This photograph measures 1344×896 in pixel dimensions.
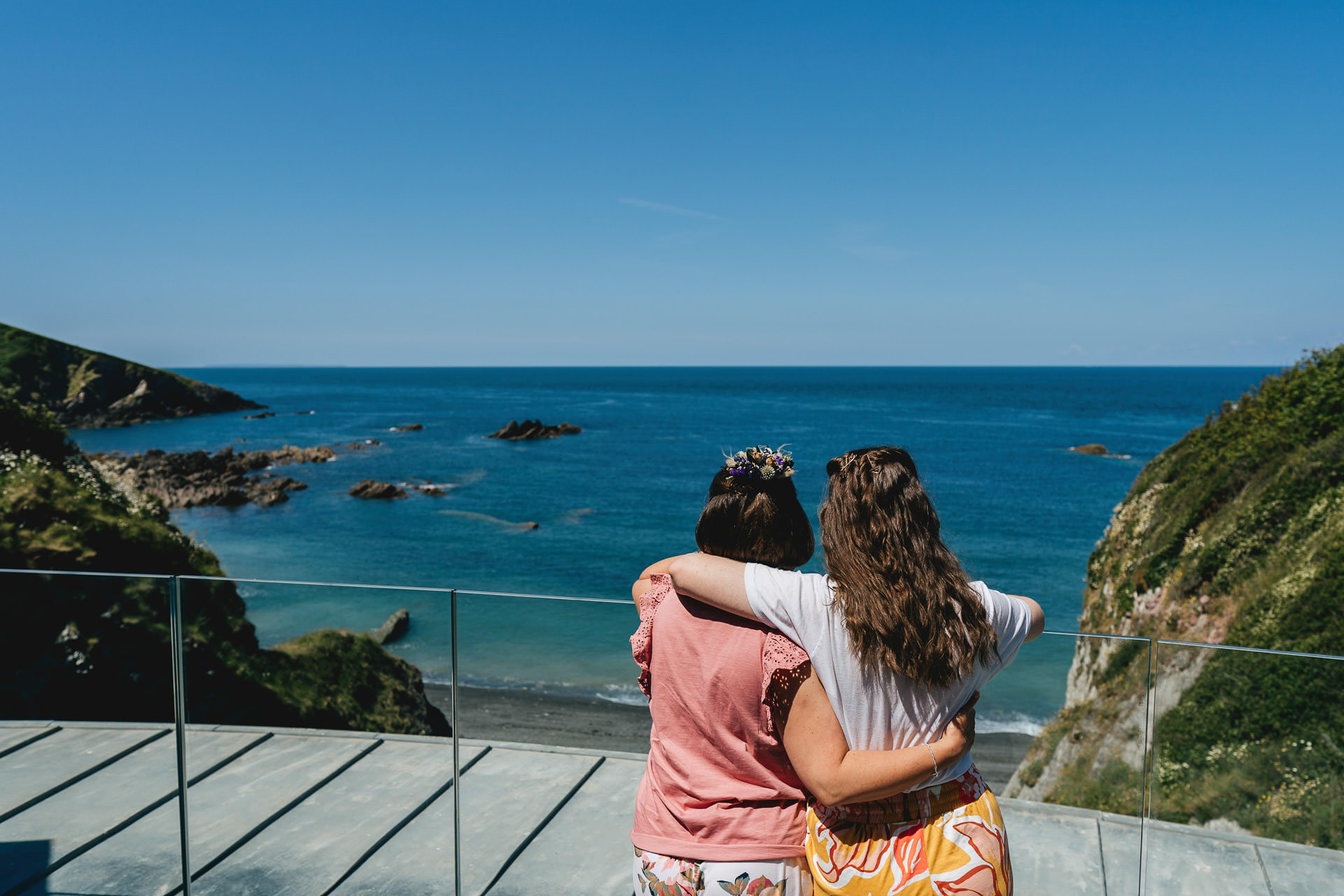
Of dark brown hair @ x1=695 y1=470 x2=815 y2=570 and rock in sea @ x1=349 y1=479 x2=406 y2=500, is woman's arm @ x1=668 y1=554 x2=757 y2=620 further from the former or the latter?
rock in sea @ x1=349 y1=479 x2=406 y2=500

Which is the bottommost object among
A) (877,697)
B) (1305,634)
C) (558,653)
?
(1305,634)

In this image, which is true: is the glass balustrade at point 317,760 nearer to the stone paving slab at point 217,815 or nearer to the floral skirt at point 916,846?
the stone paving slab at point 217,815

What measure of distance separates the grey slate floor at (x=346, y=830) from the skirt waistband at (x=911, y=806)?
1537 millimetres

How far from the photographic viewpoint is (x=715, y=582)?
1.44m

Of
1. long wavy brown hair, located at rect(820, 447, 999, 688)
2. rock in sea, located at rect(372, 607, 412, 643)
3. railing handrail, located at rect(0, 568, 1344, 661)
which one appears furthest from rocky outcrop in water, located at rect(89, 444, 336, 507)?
long wavy brown hair, located at rect(820, 447, 999, 688)

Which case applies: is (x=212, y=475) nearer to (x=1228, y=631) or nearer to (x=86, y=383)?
(x=86, y=383)

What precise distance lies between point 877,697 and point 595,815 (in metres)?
1.78

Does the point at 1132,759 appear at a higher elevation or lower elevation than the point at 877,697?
lower

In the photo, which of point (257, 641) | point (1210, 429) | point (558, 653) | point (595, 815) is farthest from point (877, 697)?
point (1210, 429)

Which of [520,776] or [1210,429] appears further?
[1210,429]

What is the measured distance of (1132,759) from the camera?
272 cm

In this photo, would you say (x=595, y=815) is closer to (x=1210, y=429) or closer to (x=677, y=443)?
(x=1210, y=429)

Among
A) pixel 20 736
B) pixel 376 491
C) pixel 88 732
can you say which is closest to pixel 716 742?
pixel 88 732

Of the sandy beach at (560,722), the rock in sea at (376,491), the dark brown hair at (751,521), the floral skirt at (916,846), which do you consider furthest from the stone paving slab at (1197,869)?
the rock in sea at (376,491)
